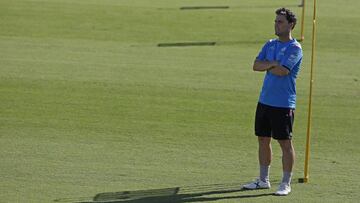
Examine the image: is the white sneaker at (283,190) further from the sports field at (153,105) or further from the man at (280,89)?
the sports field at (153,105)

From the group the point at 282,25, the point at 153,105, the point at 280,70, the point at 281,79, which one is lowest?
the point at 153,105

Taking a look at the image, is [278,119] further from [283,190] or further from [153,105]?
[153,105]

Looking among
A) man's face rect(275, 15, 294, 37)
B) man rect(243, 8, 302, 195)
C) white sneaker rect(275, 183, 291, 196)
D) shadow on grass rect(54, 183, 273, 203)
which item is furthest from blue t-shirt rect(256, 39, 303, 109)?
shadow on grass rect(54, 183, 273, 203)

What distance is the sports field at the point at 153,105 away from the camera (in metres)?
10.5

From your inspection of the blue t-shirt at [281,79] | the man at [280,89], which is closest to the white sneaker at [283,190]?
the man at [280,89]

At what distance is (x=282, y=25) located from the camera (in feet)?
31.7

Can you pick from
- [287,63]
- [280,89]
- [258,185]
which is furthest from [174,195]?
[287,63]

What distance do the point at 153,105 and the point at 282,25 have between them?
17.5 feet

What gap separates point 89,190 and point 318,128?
4767 millimetres

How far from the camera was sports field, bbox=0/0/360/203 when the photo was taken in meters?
10.5

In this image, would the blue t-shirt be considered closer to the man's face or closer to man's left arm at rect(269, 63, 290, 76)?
man's left arm at rect(269, 63, 290, 76)

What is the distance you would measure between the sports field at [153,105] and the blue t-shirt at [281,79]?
1.13 m

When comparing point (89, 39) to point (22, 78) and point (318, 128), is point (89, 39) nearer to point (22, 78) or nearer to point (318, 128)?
point (22, 78)

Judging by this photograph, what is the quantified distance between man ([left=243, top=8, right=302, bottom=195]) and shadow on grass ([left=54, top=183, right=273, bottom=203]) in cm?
61
